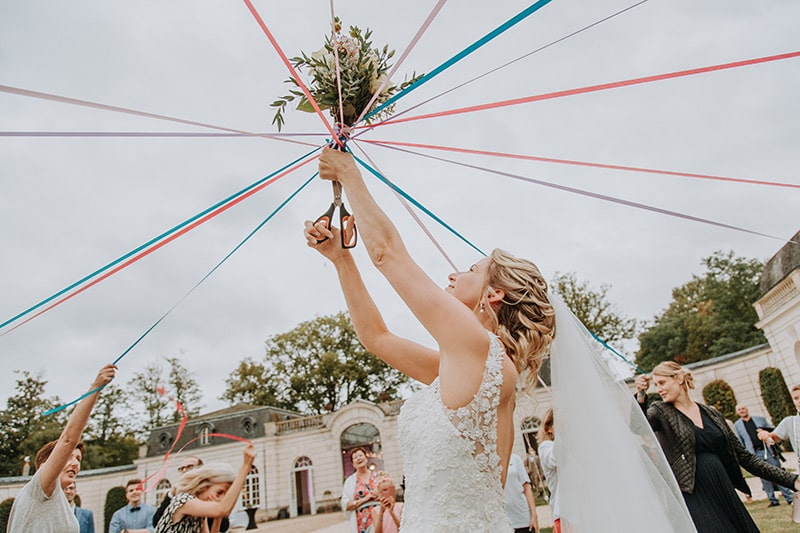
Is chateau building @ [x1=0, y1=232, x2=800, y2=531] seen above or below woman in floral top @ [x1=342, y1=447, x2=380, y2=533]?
above

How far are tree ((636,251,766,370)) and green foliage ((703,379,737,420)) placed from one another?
17287 millimetres

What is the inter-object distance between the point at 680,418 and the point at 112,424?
44631 millimetres

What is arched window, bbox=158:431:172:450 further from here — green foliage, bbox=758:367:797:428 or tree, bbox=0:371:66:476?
green foliage, bbox=758:367:797:428

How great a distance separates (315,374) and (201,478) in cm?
3836

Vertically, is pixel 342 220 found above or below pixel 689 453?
above

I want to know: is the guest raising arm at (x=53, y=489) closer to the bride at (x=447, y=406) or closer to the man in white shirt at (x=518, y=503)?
the bride at (x=447, y=406)

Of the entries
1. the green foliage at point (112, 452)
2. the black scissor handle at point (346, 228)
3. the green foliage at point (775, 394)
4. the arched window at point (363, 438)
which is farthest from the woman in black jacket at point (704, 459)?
the green foliage at point (112, 452)

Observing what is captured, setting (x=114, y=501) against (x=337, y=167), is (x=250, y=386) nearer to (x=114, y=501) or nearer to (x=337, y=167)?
(x=114, y=501)

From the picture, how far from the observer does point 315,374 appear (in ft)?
135

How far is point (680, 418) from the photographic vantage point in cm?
434

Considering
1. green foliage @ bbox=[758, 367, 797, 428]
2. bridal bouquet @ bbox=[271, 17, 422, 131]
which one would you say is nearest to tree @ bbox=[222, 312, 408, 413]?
green foliage @ bbox=[758, 367, 797, 428]

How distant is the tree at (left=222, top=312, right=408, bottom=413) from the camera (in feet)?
136

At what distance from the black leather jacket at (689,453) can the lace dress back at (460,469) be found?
2947mm

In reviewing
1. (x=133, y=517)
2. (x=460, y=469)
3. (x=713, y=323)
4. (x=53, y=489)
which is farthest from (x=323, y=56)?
(x=713, y=323)
